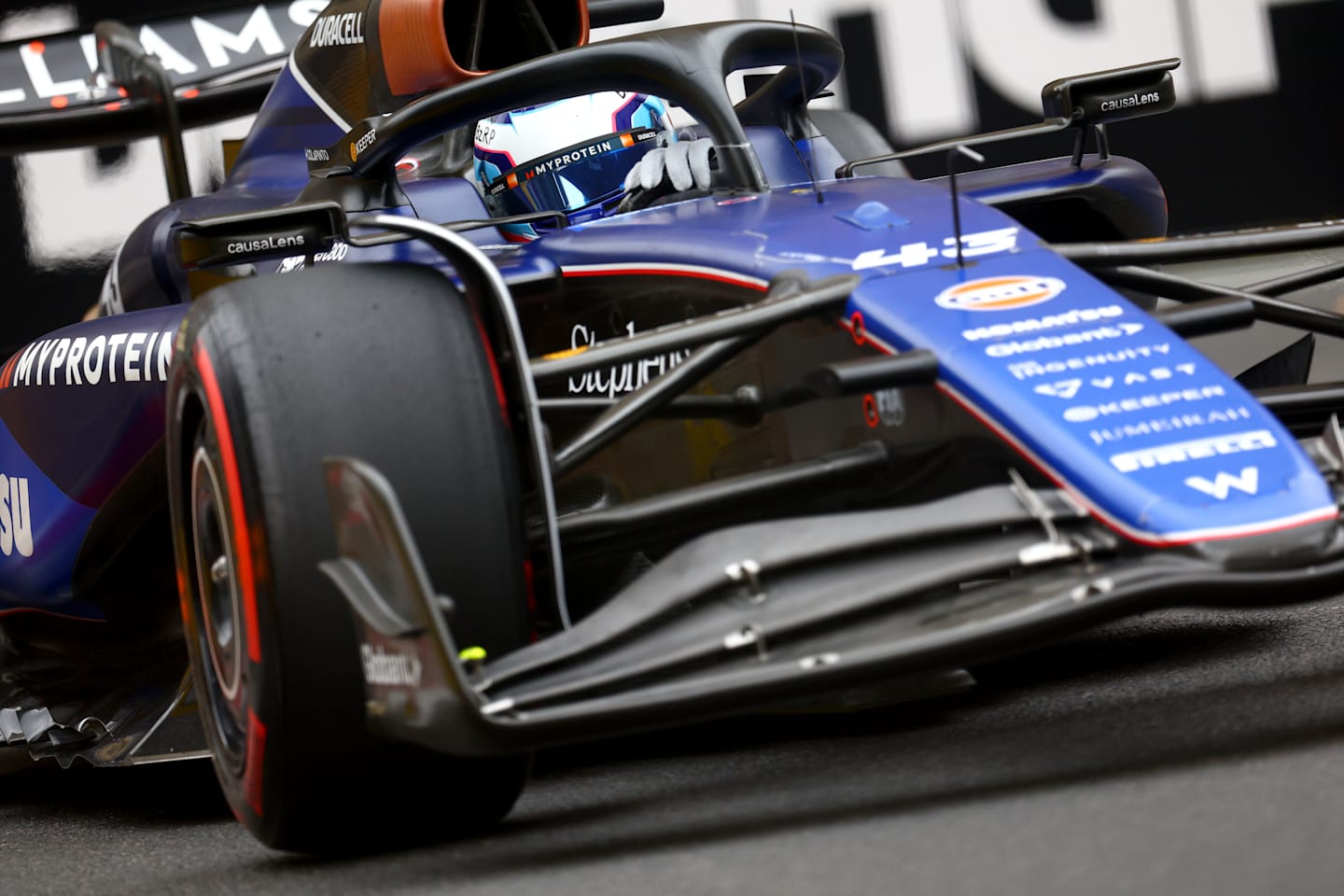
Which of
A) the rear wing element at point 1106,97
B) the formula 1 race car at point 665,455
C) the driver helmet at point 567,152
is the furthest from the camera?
the driver helmet at point 567,152

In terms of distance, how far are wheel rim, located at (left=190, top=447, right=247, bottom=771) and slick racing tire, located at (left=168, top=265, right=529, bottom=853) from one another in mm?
13

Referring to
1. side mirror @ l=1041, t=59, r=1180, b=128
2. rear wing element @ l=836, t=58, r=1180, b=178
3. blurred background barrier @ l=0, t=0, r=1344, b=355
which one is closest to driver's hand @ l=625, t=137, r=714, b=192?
rear wing element @ l=836, t=58, r=1180, b=178

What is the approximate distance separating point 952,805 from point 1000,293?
723 millimetres

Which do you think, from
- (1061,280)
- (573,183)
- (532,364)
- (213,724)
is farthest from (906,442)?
(573,183)

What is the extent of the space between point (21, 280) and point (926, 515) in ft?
19.0

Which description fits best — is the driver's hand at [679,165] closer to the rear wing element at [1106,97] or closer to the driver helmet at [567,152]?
the driver helmet at [567,152]

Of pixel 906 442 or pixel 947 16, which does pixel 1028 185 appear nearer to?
pixel 906 442

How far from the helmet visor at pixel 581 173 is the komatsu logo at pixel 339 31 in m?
0.48

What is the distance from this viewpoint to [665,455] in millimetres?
2842

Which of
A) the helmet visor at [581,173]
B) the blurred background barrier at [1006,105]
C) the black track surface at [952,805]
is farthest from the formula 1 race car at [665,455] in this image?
the blurred background barrier at [1006,105]

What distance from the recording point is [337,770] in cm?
212

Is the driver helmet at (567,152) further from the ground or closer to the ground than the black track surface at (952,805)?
further from the ground

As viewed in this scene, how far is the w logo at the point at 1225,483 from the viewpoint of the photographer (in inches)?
78.3

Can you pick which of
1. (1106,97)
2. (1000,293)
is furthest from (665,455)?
(1106,97)
